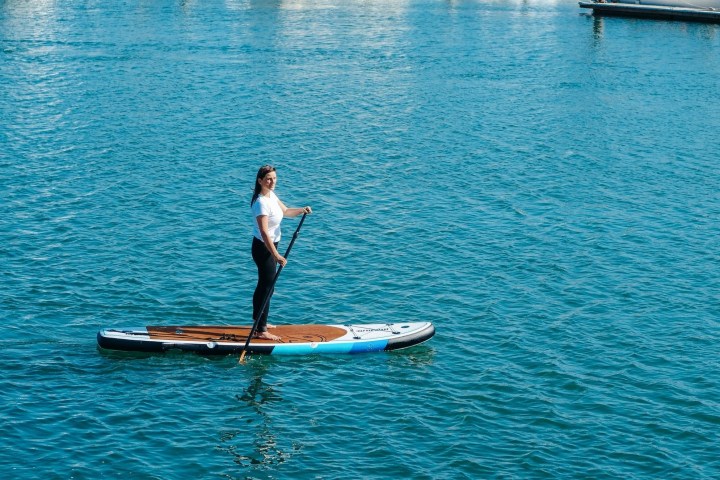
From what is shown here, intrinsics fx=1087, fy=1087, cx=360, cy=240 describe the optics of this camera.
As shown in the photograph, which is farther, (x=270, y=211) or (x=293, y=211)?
(x=293, y=211)

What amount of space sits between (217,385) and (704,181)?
23.7 meters

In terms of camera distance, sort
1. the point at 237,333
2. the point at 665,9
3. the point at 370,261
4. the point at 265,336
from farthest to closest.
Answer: the point at 665,9 → the point at 370,261 → the point at 237,333 → the point at 265,336

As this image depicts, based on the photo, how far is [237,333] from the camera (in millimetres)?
22297

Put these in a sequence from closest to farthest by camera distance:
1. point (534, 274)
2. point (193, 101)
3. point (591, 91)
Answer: point (534, 274)
point (193, 101)
point (591, 91)

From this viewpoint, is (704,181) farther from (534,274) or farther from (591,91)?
(591,91)

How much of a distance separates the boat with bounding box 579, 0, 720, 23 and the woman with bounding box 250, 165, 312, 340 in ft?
242

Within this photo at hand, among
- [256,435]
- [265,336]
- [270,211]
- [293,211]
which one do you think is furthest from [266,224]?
[256,435]

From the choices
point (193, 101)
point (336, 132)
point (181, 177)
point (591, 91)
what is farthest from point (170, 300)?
point (591, 91)

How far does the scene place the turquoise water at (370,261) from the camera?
1914 cm

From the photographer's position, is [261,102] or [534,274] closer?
[534,274]

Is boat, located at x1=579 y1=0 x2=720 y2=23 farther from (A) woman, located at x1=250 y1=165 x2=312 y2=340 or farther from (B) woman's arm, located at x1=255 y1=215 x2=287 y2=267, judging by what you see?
(B) woman's arm, located at x1=255 y1=215 x2=287 y2=267

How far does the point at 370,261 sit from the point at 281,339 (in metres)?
7.42

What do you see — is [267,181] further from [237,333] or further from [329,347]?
[329,347]

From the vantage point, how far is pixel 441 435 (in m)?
19.4
